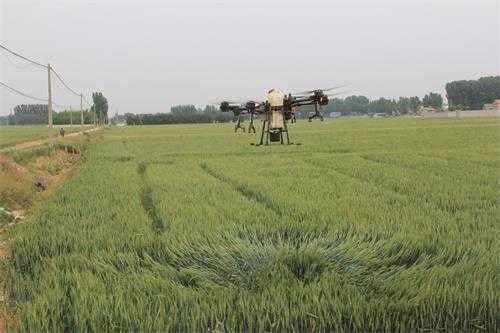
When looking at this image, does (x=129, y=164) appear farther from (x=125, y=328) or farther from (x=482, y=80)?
(x=482, y=80)

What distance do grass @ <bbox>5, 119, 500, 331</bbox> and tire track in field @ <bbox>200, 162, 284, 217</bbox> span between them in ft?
0.22

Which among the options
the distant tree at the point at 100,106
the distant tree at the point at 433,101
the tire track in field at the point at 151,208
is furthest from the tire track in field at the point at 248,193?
the distant tree at the point at 433,101

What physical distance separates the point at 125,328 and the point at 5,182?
7.46 meters

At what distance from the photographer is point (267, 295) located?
3818 millimetres

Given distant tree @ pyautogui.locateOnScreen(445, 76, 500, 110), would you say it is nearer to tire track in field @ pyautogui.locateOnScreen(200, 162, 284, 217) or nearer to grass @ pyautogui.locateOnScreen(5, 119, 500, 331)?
tire track in field @ pyautogui.locateOnScreen(200, 162, 284, 217)

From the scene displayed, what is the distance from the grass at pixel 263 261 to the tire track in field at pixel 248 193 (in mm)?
67

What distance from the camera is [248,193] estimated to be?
9.48 meters

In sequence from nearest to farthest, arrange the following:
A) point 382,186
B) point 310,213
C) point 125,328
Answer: point 125,328
point 310,213
point 382,186

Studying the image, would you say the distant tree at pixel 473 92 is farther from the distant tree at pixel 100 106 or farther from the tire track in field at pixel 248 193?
the tire track in field at pixel 248 193

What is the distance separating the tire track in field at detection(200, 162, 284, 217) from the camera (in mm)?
7671

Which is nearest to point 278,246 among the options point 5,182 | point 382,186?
point 382,186

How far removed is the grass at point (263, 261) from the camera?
3.55 m

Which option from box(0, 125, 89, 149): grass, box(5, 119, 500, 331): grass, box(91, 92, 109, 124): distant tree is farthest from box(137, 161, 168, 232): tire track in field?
box(91, 92, 109, 124): distant tree

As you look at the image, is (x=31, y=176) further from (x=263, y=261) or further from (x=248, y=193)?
(x=263, y=261)
